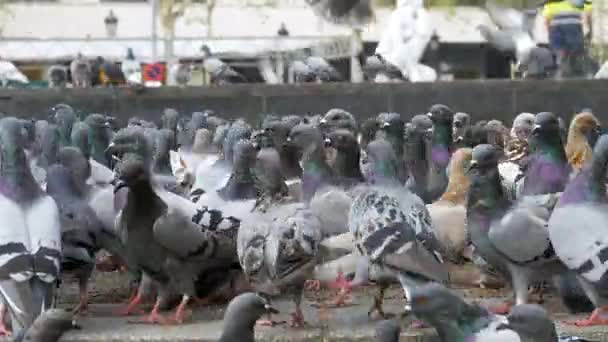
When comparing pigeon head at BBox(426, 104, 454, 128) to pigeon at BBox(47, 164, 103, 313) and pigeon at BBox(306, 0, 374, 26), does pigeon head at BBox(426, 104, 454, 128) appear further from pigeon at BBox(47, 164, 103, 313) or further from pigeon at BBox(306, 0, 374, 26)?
pigeon at BBox(306, 0, 374, 26)

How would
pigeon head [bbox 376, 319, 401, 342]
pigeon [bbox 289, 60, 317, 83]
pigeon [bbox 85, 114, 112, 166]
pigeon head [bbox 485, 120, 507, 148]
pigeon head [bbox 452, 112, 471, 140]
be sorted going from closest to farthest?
pigeon head [bbox 376, 319, 401, 342] < pigeon [bbox 85, 114, 112, 166] < pigeon head [bbox 485, 120, 507, 148] < pigeon head [bbox 452, 112, 471, 140] < pigeon [bbox 289, 60, 317, 83]

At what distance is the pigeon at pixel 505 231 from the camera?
25.7 ft

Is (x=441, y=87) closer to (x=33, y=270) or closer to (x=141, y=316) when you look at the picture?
(x=141, y=316)

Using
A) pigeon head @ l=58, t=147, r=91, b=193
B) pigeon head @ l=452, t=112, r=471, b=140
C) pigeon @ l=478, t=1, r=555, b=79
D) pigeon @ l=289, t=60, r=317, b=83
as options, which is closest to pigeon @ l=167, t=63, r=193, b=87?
pigeon @ l=289, t=60, r=317, b=83

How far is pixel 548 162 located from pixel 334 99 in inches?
311

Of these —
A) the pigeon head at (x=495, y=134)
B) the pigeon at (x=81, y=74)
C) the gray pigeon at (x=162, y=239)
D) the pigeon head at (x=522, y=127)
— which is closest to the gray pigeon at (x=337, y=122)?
the pigeon head at (x=495, y=134)

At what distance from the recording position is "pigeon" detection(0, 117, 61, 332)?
735 centimetres

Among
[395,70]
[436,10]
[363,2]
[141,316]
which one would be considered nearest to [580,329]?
[141,316]

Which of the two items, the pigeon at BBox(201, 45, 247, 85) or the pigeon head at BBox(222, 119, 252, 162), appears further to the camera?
the pigeon at BBox(201, 45, 247, 85)

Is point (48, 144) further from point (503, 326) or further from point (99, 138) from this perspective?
point (503, 326)

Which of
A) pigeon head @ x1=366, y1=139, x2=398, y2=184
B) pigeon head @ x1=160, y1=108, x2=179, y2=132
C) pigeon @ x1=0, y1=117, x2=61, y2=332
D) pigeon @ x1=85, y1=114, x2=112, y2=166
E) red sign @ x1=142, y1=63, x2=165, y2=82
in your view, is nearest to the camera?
pigeon @ x1=0, y1=117, x2=61, y2=332

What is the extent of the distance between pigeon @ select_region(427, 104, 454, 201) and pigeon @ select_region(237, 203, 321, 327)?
256cm

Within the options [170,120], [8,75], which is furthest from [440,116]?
[8,75]

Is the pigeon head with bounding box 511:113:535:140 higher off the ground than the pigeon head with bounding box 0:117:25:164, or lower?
lower
